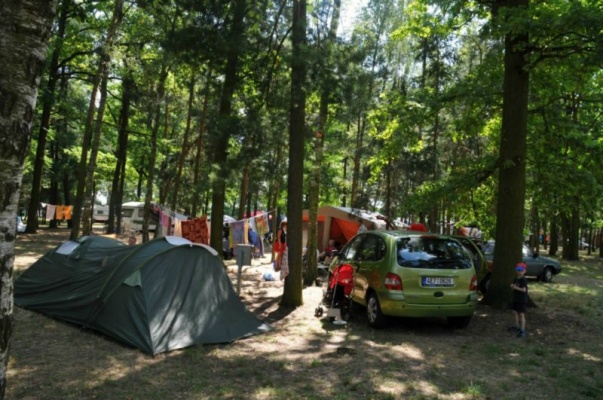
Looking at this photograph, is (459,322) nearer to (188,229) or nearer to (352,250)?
(352,250)

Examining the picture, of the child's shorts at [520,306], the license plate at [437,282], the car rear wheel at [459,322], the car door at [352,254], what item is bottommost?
the car rear wheel at [459,322]

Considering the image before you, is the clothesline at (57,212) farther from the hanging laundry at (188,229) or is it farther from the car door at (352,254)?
the car door at (352,254)

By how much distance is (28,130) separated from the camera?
2.97 meters

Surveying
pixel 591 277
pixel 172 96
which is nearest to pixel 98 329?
pixel 172 96

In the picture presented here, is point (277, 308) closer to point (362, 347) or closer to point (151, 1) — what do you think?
point (362, 347)

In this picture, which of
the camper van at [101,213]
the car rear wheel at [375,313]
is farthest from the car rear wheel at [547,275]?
the camper van at [101,213]

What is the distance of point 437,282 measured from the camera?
301 inches

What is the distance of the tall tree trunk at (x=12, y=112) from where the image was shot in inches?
112

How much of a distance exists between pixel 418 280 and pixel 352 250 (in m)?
2.17

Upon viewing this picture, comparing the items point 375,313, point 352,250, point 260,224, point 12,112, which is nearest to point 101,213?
point 260,224

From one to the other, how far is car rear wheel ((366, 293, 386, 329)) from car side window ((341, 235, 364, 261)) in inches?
47.4

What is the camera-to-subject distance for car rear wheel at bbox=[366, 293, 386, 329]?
26.0 ft

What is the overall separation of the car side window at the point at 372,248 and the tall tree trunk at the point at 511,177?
270cm

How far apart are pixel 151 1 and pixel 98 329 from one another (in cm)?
824
